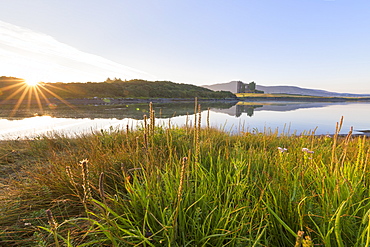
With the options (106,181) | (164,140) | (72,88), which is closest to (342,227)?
(106,181)

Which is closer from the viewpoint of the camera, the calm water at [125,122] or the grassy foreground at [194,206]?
the grassy foreground at [194,206]

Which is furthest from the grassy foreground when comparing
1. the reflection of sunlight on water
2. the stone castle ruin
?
the stone castle ruin

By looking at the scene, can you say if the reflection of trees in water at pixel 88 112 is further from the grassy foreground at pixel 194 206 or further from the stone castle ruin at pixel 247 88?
the stone castle ruin at pixel 247 88

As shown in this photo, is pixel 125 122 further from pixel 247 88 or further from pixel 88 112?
pixel 247 88

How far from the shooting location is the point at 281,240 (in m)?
1.89

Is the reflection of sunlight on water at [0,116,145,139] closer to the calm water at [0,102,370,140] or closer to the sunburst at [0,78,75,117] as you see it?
the calm water at [0,102,370,140]

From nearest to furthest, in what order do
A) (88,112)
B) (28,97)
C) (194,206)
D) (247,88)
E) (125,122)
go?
(194,206), (125,122), (88,112), (28,97), (247,88)

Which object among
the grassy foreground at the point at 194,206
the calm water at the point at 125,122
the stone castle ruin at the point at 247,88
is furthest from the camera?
the stone castle ruin at the point at 247,88

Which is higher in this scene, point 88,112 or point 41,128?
point 88,112

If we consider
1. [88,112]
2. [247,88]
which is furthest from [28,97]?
[247,88]

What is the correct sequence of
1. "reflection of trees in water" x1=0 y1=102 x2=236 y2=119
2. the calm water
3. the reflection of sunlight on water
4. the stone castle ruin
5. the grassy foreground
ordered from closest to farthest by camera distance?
1. the grassy foreground
2. the reflection of sunlight on water
3. the calm water
4. "reflection of trees in water" x1=0 y1=102 x2=236 y2=119
5. the stone castle ruin

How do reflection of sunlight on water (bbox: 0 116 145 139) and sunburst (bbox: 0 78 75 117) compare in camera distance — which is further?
sunburst (bbox: 0 78 75 117)

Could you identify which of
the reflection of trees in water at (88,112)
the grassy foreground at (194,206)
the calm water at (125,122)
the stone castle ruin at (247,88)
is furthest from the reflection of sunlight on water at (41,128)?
the stone castle ruin at (247,88)

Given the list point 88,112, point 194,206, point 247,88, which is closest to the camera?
point 194,206
